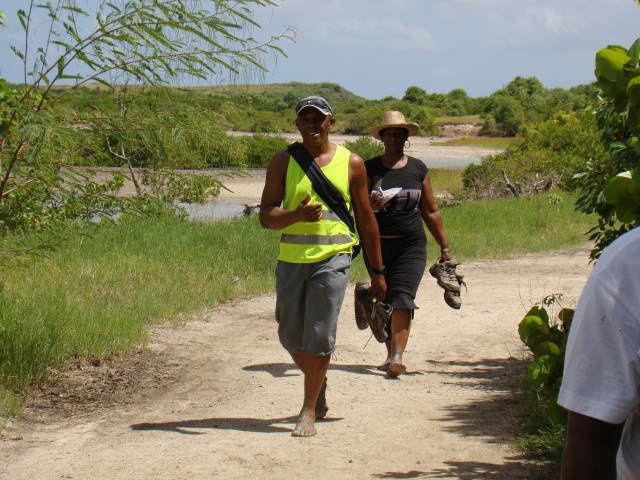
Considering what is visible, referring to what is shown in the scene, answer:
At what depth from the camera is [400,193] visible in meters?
7.43

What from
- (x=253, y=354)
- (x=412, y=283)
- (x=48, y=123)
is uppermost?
(x=48, y=123)

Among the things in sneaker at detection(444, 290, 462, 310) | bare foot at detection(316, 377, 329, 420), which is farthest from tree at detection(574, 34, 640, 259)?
sneaker at detection(444, 290, 462, 310)

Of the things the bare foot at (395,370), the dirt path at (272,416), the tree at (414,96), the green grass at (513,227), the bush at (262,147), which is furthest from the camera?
the tree at (414,96)

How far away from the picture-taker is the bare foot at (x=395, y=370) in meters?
7.30

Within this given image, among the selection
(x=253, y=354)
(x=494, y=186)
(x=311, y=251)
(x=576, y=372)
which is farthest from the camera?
(x=494, y=186)

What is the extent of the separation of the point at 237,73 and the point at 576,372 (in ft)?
16.8

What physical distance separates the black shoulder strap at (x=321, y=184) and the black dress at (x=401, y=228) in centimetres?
151

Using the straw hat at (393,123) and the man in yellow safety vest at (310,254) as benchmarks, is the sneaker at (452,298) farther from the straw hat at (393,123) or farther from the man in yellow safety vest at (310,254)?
the man in yellow safety vest at (310,254)

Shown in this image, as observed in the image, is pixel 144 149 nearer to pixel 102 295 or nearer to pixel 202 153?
pixel 202 153

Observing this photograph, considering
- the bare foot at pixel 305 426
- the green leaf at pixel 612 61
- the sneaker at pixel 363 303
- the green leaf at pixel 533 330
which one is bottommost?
the bare foot at pixel 305 426

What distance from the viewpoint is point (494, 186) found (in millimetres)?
23516

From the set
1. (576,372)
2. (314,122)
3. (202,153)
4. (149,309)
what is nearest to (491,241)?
(149,309)

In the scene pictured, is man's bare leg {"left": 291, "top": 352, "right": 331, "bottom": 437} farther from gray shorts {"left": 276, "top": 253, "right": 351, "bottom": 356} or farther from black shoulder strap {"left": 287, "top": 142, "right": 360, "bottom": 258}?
black shoulder strap {"left": 287, "top": 142, "right": 360, "bottom": 258}

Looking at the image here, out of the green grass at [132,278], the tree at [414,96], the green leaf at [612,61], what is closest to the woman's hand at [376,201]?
the green grass at [132,278]
